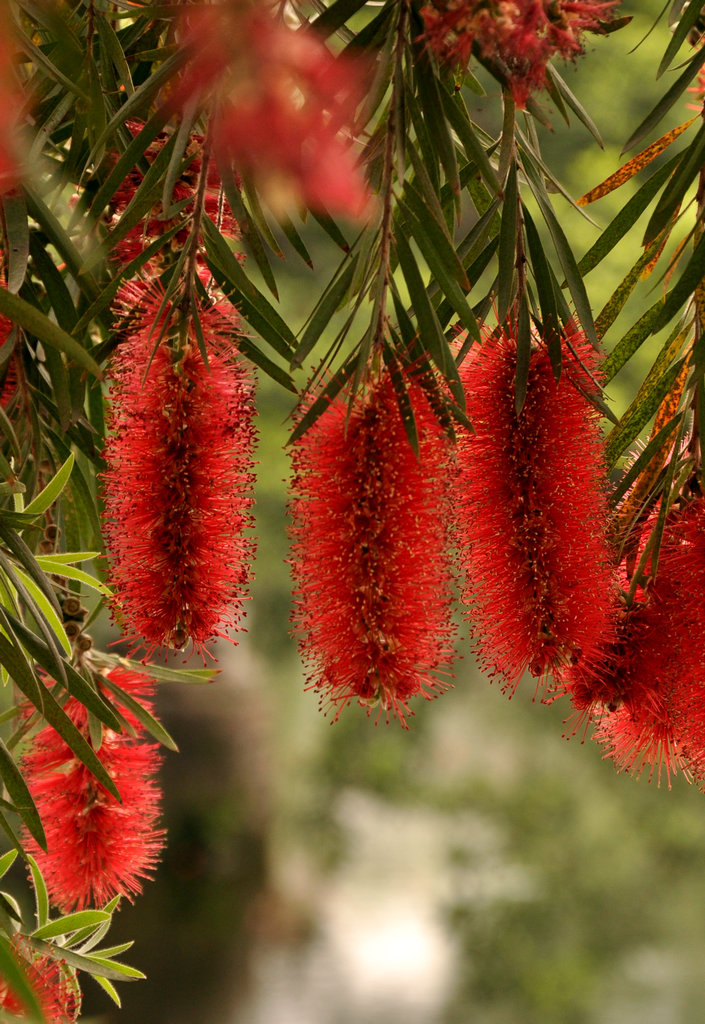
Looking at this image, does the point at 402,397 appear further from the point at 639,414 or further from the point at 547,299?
the point at 639,414

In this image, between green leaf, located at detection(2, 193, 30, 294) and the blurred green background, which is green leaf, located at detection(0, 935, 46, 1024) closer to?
green leaf, located at detection(2, 193, 30, 294)

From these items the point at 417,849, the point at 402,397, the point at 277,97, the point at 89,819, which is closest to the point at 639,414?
the point at 402,397

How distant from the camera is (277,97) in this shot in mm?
359

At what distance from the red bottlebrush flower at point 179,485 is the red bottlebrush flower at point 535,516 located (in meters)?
0.11

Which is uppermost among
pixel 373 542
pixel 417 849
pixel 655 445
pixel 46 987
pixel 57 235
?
pixel 57 235

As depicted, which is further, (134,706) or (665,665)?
(134,706)

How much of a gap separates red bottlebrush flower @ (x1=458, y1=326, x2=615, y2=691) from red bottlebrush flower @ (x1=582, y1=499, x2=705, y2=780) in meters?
0.05

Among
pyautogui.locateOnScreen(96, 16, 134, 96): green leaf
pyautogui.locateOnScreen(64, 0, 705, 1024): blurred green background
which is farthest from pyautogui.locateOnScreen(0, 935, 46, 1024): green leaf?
pyautogui.locateOnScreen(64, 0, 705, 1024): blurred green background

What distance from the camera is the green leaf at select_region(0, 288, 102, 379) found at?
37 cm

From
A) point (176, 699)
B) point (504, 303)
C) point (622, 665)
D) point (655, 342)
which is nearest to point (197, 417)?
point (504, 303)

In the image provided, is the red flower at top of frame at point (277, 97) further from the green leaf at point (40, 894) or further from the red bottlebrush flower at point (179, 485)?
the green leaf at point (40, 894)

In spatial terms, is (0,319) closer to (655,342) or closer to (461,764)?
(655,342)

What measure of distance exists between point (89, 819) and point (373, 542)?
A: 15.7 inches

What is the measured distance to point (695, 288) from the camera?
55 centimetres
